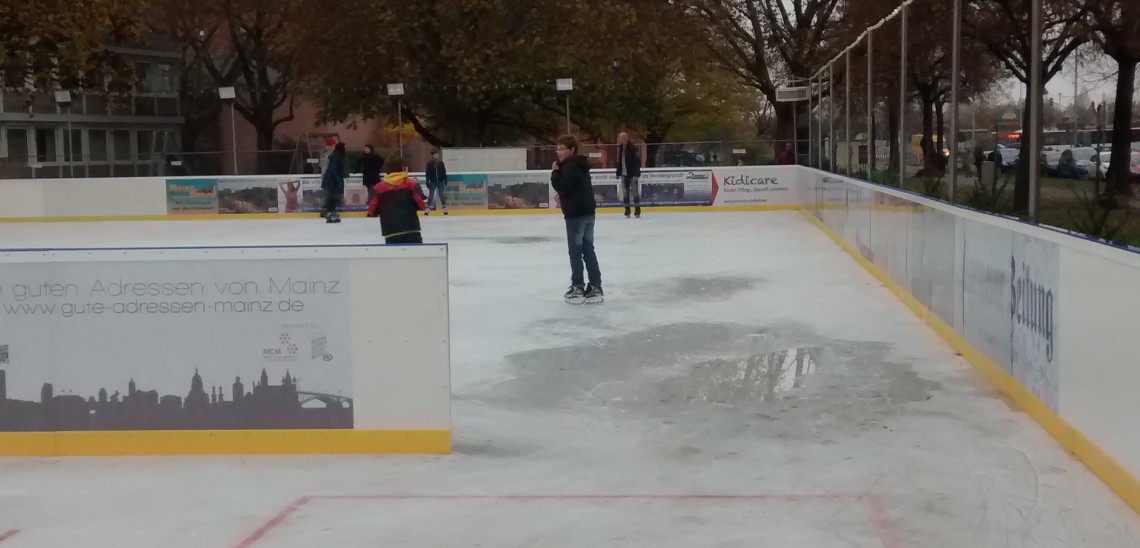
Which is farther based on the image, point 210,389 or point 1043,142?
point 1043,142

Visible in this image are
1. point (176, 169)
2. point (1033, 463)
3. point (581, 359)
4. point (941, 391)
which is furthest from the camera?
point (176, 169)

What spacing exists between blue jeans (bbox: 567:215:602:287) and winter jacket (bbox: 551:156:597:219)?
0.23ft

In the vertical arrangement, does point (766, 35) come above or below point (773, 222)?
above

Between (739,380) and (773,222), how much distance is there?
1325cm

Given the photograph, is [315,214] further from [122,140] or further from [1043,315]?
[122,140]

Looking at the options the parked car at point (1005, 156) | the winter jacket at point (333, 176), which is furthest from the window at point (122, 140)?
the parked car at point (1005, 156)

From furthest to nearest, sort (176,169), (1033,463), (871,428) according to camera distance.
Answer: (176,169) → (871,428) → (1033,463)

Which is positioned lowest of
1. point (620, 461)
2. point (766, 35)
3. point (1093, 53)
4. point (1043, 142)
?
point (620, 461)

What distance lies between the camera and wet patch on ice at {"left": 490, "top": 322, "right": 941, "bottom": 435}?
644cm

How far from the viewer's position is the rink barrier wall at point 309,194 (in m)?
23.8

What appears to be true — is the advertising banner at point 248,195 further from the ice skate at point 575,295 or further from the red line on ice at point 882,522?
the red line on ice at point 882,522

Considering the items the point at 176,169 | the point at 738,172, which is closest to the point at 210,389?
the point at 738,172

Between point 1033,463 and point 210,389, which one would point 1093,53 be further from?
point 210,389

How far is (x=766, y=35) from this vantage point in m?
38.8
